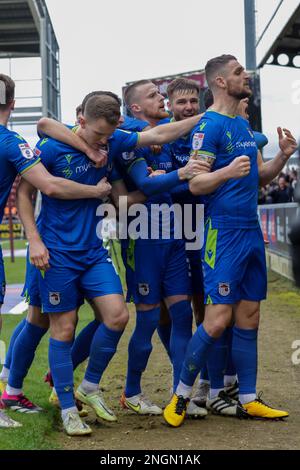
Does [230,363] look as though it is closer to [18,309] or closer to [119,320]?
[119,320]

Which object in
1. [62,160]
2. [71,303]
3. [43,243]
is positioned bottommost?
[71,303]

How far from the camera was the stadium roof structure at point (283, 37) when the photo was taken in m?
16.5

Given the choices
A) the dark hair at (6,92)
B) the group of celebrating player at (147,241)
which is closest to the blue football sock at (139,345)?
the group of celebrating player at (147,241)

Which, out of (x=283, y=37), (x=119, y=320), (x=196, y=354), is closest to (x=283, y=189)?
(x=283, y=37)

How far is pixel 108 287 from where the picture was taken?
230 inches

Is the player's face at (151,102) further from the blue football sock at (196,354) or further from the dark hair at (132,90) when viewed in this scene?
the blue football sock at (196,354)

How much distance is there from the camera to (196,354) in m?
6.08

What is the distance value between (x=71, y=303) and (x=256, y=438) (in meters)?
1.40

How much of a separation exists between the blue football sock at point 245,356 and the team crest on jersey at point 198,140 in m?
1.28

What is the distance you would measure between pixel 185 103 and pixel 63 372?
208 cm

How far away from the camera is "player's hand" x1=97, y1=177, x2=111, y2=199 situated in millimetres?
5855
